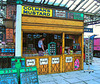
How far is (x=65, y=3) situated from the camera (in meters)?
13.9

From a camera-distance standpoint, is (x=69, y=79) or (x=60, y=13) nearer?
(x=69, y=79)

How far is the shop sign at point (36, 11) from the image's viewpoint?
671cm

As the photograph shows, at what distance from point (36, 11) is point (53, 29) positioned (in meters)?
1.51

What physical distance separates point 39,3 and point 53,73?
905 centimetres

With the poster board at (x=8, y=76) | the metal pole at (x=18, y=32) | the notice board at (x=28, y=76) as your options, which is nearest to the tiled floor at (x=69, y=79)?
the notice board at (x=28, y=76)

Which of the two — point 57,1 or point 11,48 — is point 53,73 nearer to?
point 11,48

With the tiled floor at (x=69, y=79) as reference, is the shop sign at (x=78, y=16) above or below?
above

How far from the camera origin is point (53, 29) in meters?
7.34

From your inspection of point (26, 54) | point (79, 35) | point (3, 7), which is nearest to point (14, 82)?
point (26, 54)

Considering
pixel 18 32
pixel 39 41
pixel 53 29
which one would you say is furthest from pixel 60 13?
pixel 18 32


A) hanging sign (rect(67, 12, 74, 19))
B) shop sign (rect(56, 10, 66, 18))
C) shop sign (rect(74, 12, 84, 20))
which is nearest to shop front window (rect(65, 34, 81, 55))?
shop sign (rect(74, 12, 84, 20))

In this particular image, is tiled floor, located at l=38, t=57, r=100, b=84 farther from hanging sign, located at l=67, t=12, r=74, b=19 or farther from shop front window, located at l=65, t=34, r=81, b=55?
hanging sign, located at l=67, t=12, r=74, b=19

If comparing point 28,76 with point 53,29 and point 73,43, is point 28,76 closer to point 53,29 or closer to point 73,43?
point 53,29

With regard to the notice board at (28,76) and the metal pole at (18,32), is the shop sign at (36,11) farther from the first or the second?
the notice board at (28,76)
